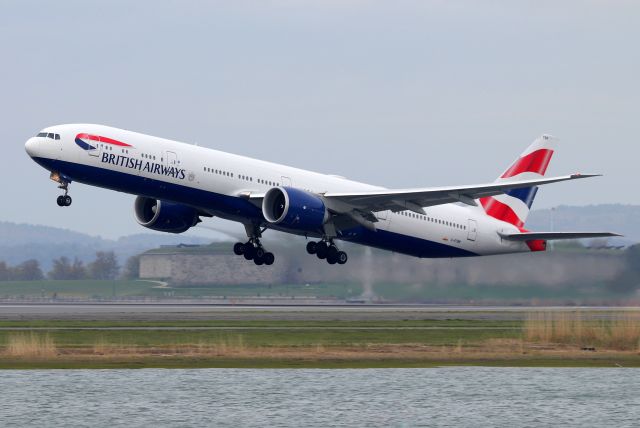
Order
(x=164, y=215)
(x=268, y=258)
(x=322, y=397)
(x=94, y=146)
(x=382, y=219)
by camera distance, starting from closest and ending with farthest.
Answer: (x=322, y=397) → (x=94, y=146) → (x=164, y=215) → (x=382, y=219) → (x=268, y=258)

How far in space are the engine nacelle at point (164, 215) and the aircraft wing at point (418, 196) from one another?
27.5 ft

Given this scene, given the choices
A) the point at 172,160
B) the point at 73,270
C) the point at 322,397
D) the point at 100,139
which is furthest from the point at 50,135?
the point at 73,270

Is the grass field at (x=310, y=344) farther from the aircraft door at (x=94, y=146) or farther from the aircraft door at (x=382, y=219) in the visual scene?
the aircraft door at (x=382, y=219)

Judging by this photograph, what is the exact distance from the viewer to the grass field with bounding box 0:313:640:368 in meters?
42.4

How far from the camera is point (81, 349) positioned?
145 feet

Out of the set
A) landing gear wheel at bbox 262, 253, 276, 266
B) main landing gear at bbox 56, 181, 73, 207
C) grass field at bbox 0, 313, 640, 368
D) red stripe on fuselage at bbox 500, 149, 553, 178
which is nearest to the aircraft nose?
main landing gear at bbox 56, 181, 73, 207

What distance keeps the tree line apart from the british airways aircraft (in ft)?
168

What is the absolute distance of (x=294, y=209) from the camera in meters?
60.3

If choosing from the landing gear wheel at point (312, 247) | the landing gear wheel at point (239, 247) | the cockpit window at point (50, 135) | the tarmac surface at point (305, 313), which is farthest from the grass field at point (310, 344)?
the landing gear wheel at point (239, 247)

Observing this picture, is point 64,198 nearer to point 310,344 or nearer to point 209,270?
point 310,344

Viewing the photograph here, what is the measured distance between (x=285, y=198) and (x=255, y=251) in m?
9.25

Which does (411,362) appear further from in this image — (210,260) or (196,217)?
(210,260)

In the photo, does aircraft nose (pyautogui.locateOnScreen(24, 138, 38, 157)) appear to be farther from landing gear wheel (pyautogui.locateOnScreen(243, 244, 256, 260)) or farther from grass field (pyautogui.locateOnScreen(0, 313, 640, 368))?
landing gear wheel (pyautogui.locateOnScreen(243, 244, 256, 260))

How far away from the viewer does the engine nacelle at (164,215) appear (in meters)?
66.7
